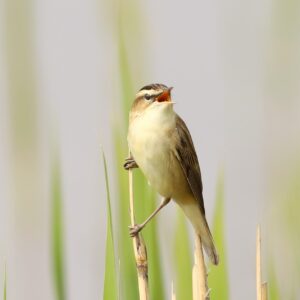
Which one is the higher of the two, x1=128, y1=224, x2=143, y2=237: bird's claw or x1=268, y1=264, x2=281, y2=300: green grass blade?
x1=128, y1=224, x2=143, y2=237: bird's claw

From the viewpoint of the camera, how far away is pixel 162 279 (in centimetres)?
215

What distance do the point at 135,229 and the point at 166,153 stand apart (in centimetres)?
68

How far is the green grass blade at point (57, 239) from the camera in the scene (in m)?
2.12

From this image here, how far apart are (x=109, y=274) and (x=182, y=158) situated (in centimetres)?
87

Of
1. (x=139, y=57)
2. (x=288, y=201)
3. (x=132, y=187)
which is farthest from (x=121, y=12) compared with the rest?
(x=288, y=201)

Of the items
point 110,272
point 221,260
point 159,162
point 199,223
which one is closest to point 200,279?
point 221,260

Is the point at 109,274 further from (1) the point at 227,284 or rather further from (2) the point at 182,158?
(2) the point at 182,158

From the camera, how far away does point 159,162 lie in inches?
106

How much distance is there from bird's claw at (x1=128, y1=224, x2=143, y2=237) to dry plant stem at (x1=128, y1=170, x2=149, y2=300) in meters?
0.01

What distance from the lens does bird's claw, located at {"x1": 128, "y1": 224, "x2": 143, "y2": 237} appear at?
2045mm

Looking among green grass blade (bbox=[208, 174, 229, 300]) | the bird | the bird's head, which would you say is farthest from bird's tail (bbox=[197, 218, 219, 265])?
the bird's head

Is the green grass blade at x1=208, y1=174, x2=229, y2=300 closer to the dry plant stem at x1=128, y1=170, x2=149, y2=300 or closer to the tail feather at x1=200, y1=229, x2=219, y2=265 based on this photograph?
the tail feather at x1=200, y1=229, x2=219, y2=265

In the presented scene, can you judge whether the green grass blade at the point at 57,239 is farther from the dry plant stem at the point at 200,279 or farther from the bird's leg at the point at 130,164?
the dry plant stem at the point at 200,279

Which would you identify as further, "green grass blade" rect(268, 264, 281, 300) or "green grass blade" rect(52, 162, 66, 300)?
"green grass blade" rect(268, 264, 281, 300)
